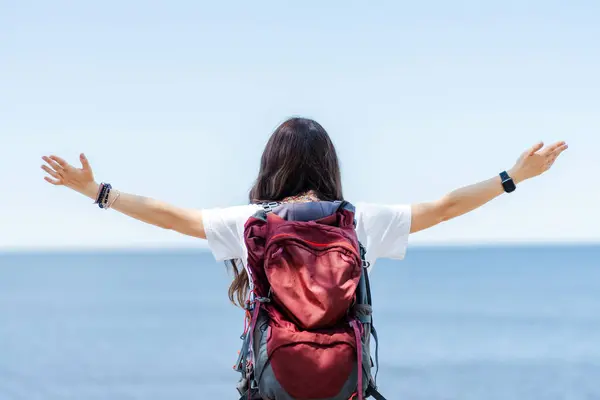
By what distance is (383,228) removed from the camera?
2.96m

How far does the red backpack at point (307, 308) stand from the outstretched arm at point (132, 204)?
0.29m

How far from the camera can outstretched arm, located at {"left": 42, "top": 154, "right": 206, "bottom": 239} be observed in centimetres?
294

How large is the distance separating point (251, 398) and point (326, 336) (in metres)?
0.33

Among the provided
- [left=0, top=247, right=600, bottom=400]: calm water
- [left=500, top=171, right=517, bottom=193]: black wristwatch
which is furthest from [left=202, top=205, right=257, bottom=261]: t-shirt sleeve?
[left=0, top=247, right=600, bottom=400]: calm water

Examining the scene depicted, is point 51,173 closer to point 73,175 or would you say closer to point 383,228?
point 73,175

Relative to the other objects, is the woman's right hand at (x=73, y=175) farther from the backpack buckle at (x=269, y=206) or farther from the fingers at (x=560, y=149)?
the fingers at (x=560, y=149)

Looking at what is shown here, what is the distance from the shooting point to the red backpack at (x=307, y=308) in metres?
2.55

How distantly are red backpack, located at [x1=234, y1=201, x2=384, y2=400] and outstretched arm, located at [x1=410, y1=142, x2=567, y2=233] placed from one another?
38cm

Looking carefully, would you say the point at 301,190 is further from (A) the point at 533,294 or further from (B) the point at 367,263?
(A) the point at 533,294

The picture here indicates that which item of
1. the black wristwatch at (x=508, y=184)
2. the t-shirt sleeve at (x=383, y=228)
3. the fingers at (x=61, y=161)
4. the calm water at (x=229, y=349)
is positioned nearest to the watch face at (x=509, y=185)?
the black wristwatch at (x=508, y=184)

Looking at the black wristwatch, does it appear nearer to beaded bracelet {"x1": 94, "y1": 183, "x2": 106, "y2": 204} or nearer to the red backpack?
the red backpack

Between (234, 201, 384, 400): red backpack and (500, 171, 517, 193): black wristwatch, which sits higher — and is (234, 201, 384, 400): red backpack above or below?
below

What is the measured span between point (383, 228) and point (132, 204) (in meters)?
0.91

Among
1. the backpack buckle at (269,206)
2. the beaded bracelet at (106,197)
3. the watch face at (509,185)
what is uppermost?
the beaded bracelet at (106,197)
